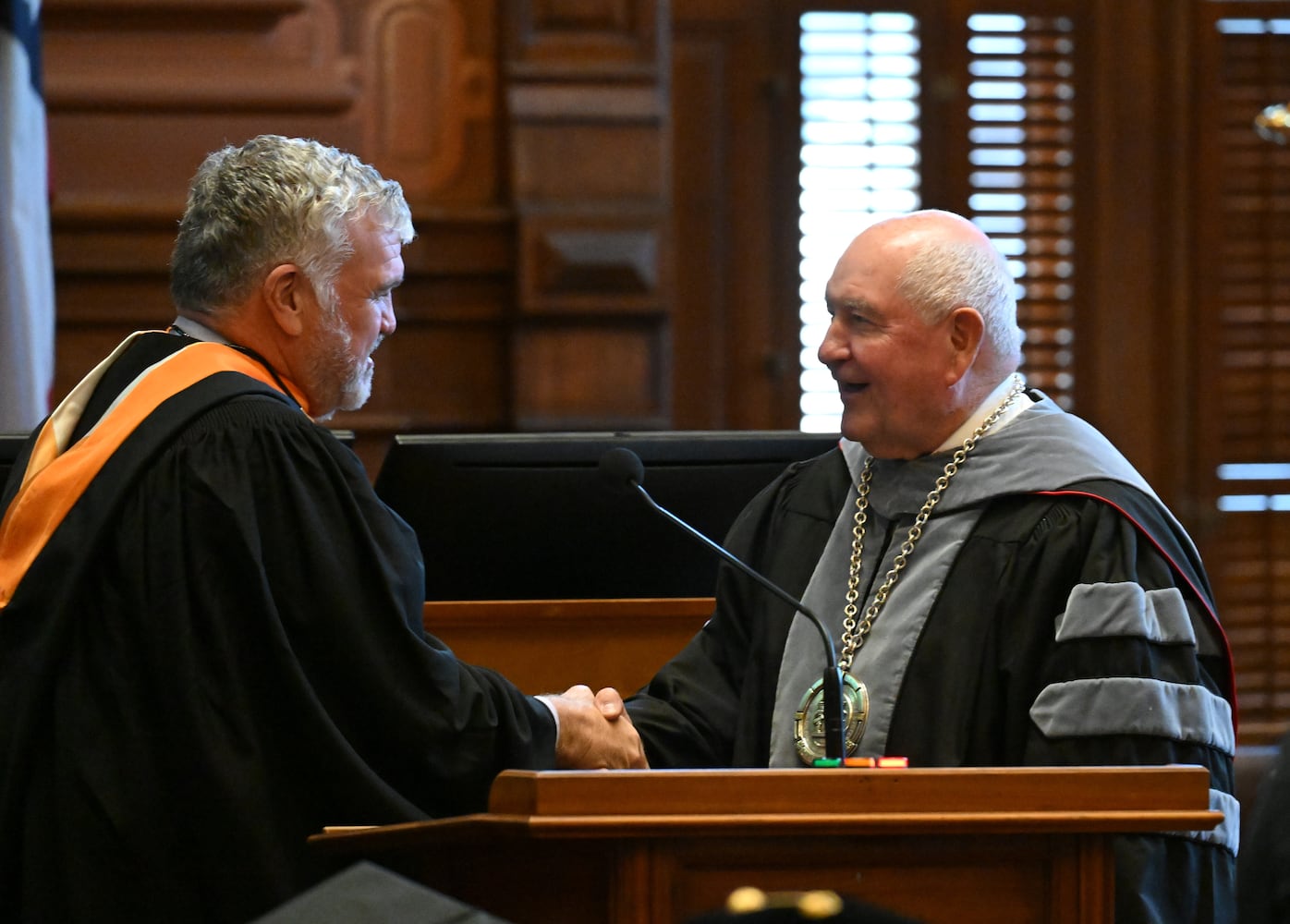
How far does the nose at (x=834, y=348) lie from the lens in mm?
3236

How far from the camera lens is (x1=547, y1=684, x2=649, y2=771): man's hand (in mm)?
3025

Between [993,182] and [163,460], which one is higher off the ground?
[993,182]

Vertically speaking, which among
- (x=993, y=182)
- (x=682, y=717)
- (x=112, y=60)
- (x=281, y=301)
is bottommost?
(x=682, y=717)

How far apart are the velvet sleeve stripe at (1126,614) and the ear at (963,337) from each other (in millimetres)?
511

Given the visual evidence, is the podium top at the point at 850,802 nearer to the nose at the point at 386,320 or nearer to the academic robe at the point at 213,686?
the academic robe at the point at 213,686

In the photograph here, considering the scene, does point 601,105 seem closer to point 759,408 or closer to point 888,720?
point 759,408

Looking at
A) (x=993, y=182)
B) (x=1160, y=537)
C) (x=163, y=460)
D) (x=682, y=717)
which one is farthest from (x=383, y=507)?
(x=993, y=182)

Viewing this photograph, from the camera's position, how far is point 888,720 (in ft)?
10.1

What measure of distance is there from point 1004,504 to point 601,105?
3047mm

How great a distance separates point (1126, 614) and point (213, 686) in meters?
1.47

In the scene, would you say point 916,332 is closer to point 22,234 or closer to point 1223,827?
point 1223,827

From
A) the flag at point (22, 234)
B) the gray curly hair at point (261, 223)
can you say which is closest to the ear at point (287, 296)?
the gray curly hair at point (261, 223)

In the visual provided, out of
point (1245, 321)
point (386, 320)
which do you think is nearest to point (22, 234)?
point (386, 320)

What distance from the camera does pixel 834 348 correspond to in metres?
3.25
